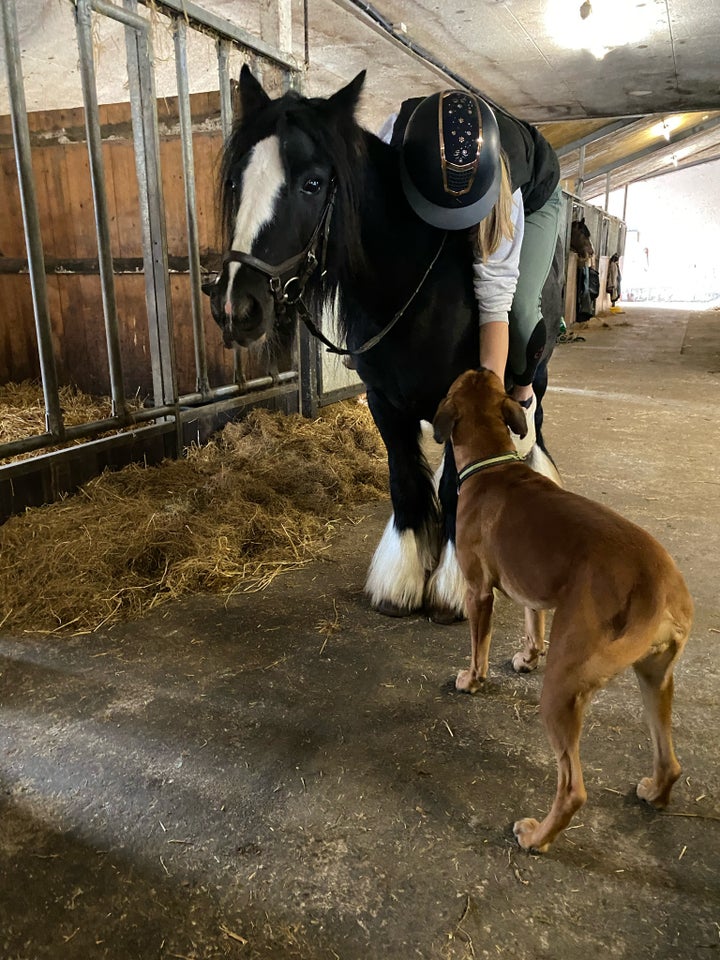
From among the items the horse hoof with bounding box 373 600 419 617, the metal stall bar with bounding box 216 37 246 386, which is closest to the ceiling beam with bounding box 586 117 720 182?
the metal stall bar with bounding box 216 37 246 386

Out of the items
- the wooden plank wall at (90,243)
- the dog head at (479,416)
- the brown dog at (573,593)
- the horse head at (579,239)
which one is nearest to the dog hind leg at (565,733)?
the brown dog at (573,593)

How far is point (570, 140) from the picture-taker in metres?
11.2

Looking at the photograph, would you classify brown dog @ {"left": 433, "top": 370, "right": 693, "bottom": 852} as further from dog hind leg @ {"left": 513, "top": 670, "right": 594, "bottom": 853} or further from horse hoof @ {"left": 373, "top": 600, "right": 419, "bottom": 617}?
horse hoof @ {"left": 373, "top": 600, "right": 419, "bottom": 617}

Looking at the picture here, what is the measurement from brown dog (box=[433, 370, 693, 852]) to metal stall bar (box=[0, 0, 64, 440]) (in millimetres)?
1968

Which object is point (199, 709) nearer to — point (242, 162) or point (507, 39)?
point (242, 162)

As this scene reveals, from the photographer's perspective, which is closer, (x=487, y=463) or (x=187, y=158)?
(x=487, y=463)

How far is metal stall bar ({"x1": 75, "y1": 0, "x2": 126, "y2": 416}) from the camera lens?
2703mm

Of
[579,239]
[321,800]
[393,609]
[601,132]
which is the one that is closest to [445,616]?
[393,609]

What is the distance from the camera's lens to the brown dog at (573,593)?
3.87ft

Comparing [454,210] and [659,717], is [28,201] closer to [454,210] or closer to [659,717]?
[454,210]

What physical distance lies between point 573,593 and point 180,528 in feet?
5.81

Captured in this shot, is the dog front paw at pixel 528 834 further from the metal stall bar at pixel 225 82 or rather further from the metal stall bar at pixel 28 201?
the metal stall bar at pixel 225 82

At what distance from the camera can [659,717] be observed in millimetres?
1319

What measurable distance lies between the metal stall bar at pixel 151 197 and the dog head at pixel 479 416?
81.3 inches
